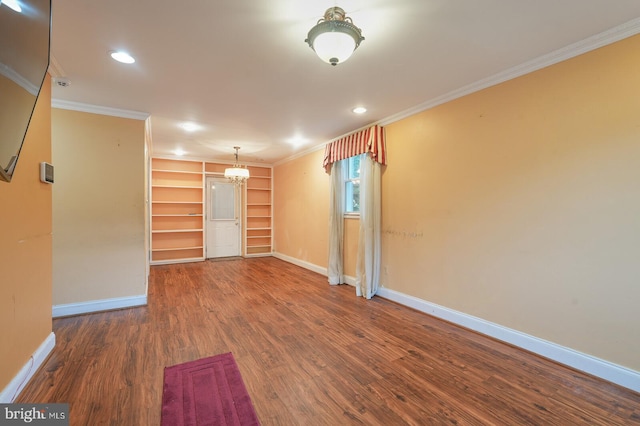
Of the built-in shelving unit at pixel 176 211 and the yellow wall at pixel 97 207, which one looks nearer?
the yellow wall at pixel 97 207

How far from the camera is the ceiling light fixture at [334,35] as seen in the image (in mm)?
1626

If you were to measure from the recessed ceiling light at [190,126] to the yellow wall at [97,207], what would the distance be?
0.61m

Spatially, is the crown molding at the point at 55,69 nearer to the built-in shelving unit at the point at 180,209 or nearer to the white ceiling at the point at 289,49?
the white ceiling at the point at 289,49

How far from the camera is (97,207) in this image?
3.34m

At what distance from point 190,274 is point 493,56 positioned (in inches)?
223

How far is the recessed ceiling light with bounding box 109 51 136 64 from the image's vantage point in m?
2.21

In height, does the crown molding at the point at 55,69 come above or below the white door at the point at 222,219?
above

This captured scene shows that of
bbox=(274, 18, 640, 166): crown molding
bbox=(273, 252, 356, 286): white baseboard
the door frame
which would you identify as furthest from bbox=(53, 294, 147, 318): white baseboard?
bbox=(274, 18, 640, 166): crown molding

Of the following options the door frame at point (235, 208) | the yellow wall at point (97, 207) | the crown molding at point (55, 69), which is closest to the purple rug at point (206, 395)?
the yellow wall at point (97, 207)

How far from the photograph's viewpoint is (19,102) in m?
1.26

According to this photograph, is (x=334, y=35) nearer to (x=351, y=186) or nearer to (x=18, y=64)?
(x=18, y=64)

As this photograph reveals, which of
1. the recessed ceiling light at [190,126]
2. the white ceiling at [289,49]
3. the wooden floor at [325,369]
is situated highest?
the recessed ceiling light at [190,126]

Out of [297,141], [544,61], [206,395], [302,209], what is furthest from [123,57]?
[302,209]

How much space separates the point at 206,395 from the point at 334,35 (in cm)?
250
